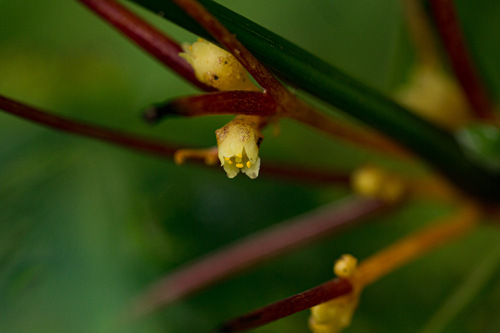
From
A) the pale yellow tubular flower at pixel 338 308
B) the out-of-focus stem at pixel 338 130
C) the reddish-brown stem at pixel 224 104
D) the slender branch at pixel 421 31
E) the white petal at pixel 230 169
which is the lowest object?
the pale yellow tubular flower at pixel 338 308

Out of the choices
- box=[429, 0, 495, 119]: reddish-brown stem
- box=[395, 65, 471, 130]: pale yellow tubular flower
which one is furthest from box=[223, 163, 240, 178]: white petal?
box=[395, 65, 471, 130]: pale yellow tubular flower

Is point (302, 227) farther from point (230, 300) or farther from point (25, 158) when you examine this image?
point (25, 158)

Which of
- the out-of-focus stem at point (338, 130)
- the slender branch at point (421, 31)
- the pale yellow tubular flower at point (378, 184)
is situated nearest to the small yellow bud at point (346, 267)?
the out-of-focus stem at point (338, 130)

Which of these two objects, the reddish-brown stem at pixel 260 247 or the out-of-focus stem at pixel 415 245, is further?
the reddish-brown stem at pixel 260 247

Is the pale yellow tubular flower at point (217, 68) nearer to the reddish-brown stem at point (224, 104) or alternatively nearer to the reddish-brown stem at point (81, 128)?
the reddish-brown stem at point (224, 104)

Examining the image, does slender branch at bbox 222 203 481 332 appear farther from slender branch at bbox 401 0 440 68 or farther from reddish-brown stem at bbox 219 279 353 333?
slender branch at bbox 401 0 440 68

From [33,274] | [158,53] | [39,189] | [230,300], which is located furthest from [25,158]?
[158,53]

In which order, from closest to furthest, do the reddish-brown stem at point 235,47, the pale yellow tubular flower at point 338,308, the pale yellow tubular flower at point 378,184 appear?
the reddish-brown stem at point 235,47 < the pale yellow tubular flower at point 338,308 < the pale yellow tubular flower at point 378,184
